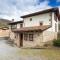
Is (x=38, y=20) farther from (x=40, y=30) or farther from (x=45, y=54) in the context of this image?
(x=45, y=54)

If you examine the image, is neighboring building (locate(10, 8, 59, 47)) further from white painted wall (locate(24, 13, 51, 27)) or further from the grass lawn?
the grass lawn

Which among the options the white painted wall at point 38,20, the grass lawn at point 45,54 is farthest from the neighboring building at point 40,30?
the grass lawn at point 45,54

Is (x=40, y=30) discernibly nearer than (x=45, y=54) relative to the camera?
No

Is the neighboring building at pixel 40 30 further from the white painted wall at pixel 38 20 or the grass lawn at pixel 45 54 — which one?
the grass lawn at pixel 45 54

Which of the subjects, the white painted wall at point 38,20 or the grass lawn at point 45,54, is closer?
the grass lawn at point 45,54

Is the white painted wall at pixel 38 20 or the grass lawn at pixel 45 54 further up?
the white painted wall at pixel 38 20

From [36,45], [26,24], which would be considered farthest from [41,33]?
[26,24]

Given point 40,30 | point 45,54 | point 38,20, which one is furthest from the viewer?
point 38,20

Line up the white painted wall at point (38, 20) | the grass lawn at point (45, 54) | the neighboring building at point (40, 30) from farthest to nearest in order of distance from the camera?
the white painted wall at point (38, 20) < the neighboring building at point (40, 30) < the grass lawn at point (45, 54)

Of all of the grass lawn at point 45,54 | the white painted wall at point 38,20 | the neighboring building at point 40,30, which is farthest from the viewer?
the white painted wall at point 38,20

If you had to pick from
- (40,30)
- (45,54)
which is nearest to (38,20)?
(40,30)

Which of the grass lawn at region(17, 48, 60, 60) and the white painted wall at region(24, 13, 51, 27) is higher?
the white painted wall at region(24, 13, 51, 27)

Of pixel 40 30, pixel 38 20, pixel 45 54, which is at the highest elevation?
pixel 38 20

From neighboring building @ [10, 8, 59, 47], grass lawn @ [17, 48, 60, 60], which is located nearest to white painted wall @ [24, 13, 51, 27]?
neighboring building @ [10, 8, 59, 47]
